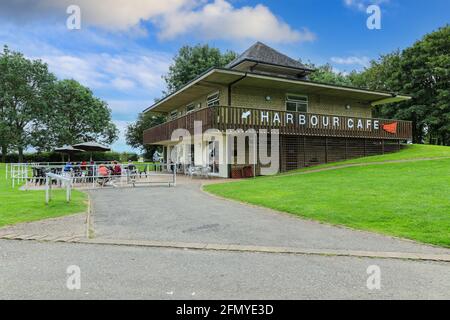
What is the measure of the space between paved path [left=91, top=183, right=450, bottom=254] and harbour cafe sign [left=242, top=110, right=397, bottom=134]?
10.9 metres

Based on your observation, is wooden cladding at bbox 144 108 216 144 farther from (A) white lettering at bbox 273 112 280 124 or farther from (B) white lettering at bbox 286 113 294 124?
(B) white lettering at bbox 286 113 294 124

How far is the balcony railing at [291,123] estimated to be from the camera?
19.3m

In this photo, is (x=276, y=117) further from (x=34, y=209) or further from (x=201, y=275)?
(x=201, y=275)

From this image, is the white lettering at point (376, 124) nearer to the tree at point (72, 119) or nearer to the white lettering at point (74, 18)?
the white lettering at point (74, 18)

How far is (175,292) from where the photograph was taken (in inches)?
150

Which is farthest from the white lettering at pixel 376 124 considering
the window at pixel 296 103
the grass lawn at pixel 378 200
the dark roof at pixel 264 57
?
the grass lawn at pixel 378 200

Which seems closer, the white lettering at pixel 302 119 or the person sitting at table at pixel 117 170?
the person sitting at table at pixel 117 170

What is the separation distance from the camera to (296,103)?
24406 mm

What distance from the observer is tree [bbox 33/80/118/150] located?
154ft

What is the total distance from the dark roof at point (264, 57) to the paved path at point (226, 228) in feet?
58.0

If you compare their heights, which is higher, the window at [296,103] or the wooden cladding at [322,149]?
the window at [296,103]

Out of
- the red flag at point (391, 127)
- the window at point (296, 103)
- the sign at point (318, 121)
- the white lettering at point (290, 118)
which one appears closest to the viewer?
the sign at point (318, 121)
